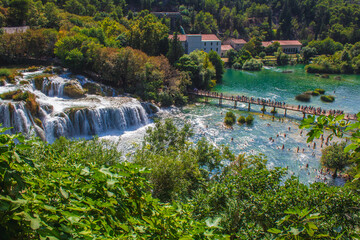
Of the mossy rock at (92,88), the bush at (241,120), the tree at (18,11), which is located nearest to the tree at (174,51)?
the mossy rock at (92,88)

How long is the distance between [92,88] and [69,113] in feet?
32.7

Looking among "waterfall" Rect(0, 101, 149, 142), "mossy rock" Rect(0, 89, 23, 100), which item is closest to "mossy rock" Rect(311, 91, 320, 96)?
"waterfall" Rect(0, 101, 149, 142)

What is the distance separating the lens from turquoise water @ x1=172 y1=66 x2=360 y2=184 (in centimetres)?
3194

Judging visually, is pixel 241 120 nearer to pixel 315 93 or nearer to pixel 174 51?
pixel 174 51

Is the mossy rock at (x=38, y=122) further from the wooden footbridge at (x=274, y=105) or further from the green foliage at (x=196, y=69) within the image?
the green foliage at (x=196, y=69)

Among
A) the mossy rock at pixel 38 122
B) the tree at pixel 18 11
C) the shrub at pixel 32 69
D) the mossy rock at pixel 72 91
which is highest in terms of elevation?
the tree at pixel 18 11

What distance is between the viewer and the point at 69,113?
33.7 metres

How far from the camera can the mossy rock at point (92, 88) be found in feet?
139

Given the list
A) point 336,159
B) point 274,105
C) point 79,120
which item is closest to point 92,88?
point 79,120

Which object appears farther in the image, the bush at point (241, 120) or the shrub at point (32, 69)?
the shrub at point (32, 69)

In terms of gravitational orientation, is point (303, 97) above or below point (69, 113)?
below

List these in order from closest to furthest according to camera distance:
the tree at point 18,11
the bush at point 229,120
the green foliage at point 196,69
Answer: the bush at point 229,120
the green foliage at point 196,69
the tree at point 18,11

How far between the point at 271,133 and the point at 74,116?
26.7 m

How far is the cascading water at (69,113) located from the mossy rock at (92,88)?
115 centimetres
